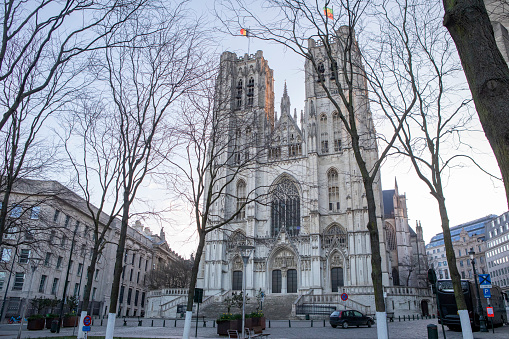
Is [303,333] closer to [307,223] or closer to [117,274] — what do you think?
[117,274]

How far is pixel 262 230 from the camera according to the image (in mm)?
41938

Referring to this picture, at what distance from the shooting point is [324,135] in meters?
44.1

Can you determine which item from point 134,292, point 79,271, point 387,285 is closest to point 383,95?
point 387,285

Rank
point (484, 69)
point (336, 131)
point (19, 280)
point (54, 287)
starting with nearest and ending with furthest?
point (484, 69) → point (19, 280) → point (54, 287) → point (336, 131)

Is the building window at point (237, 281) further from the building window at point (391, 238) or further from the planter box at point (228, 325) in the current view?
the planter box at point (228, 325)

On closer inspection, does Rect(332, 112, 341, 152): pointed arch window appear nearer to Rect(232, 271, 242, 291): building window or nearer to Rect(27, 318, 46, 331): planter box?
Rect(232, 271, 242, 291): building window

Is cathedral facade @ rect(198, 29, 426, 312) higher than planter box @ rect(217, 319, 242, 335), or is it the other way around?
cathedral facade @ rect(198, 29, 426, 312)

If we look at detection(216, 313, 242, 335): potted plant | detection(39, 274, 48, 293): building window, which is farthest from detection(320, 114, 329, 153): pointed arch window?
detection(39, 274, 48, 293): building window

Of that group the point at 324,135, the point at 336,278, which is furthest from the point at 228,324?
the point at 324,135

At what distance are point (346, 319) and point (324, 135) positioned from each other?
84.6ft

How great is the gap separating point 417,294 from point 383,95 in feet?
94.6

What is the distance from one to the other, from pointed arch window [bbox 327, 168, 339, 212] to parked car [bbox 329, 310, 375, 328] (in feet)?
61.0

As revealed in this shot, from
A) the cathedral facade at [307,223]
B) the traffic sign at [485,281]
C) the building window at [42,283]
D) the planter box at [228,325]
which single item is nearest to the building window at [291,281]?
the cathedral facade at [307,223]

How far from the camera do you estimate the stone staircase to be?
32.5m
